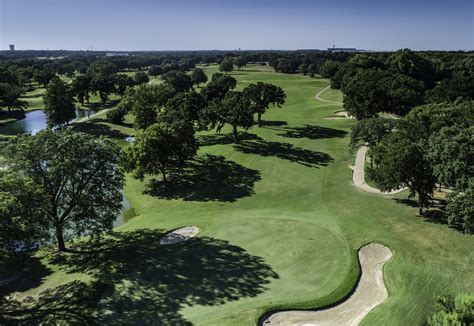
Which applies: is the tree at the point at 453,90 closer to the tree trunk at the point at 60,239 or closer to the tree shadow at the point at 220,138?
the tree shadow at the point at 220,138

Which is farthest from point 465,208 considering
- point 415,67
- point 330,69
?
point 330,69

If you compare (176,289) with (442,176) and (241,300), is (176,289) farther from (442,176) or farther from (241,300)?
(442,176)

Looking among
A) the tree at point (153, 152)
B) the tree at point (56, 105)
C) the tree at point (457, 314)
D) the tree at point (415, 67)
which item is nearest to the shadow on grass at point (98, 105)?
the tree at point (56, 105)

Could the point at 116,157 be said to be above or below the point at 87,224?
above

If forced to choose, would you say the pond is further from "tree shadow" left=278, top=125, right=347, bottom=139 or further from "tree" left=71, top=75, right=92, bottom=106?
"tree shadow" left=278, top=125, right=347, bottom=139

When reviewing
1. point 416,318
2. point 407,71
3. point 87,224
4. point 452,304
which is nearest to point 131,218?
point 87,224

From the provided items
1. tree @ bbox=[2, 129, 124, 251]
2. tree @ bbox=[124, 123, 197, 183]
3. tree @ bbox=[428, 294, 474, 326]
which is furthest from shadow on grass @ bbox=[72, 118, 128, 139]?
tree @ bbox=[428, 294, 474, 326]

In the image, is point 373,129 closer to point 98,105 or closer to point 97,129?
point 97,129

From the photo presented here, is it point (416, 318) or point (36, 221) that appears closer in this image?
point (416, 318)
